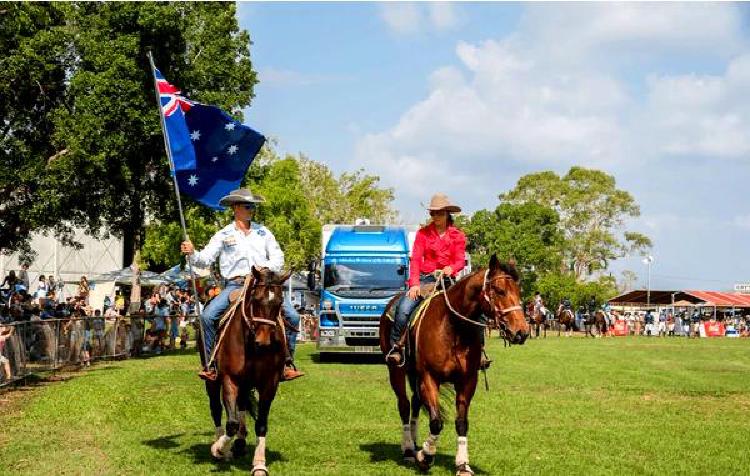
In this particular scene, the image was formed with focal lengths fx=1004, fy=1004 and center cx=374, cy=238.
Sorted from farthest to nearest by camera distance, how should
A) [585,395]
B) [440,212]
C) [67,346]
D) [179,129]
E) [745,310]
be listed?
[745,310] < [67,346] < [585,395] < [179,129] < [440,212]

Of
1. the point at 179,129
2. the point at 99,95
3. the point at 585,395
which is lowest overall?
the point at 585,395

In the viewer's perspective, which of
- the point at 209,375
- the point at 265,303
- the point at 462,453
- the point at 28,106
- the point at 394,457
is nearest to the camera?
the point at 462,453

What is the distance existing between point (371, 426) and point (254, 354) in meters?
4.18

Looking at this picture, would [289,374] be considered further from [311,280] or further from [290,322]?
[311,280]

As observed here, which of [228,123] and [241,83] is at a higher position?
[241,83]

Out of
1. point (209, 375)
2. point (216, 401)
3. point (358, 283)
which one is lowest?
point (216, 401)

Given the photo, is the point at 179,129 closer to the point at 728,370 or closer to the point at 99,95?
the point at 99,95

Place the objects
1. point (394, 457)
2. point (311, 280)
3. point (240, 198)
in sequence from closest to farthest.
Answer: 1. point (240, 198)
2. point (394, 457)
3. point (311, 280)

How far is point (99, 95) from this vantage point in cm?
2970

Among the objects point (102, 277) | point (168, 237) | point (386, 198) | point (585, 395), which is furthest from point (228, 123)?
point (386, 198)

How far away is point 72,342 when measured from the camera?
2433 cm

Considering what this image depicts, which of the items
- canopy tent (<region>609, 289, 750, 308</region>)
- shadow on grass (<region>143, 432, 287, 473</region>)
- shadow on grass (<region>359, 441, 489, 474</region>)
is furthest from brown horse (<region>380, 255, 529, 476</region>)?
canopy tent (<region>609, 289, 750, 308</region>)

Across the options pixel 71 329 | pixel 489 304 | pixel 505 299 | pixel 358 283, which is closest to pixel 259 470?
pixel 489 304

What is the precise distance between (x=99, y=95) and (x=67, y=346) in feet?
29.7
